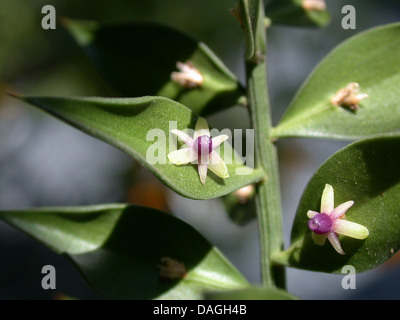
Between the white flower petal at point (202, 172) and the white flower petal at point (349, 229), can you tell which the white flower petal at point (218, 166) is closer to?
the white flower petal at point (202, 172)

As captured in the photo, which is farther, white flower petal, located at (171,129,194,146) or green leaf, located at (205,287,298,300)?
white flower petal, located at (171,129,194,146)

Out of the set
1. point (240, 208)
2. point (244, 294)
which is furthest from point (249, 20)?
point (240, 208)

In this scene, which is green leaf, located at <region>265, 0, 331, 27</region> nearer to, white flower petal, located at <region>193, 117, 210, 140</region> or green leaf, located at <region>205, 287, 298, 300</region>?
white flower petal, located at <region>193, 117, 210, 140</region>

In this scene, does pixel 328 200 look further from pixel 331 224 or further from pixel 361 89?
pixel 361 89

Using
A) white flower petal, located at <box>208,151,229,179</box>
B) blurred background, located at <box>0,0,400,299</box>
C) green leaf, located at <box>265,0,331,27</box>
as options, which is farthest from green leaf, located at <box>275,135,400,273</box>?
blurred background, located at <box>0,0,400,299</box>

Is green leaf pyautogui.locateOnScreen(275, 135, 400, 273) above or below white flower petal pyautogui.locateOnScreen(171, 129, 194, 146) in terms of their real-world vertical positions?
below

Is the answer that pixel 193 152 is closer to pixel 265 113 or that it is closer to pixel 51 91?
pixel 265 113
